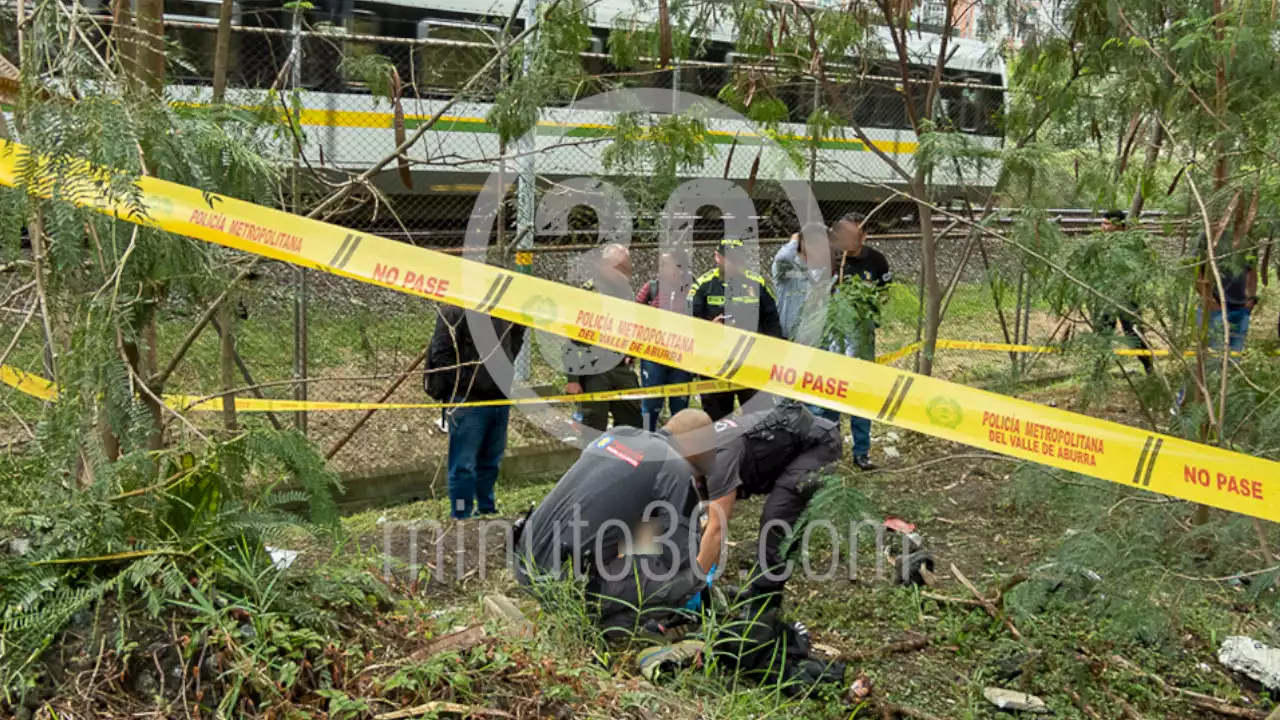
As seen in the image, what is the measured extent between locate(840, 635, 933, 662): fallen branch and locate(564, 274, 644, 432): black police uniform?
2.99 metres

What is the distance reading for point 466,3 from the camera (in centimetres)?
1313

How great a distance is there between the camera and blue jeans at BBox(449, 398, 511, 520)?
6645 millimetres

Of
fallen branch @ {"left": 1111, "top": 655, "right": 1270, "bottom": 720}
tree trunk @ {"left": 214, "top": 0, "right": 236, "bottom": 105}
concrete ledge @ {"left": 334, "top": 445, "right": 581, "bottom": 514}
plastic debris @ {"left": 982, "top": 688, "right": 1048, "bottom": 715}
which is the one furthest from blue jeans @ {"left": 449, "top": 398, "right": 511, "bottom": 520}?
fallen branch @ {"left": 1111, "top": 655, "right": 1270, "bottom": 720}

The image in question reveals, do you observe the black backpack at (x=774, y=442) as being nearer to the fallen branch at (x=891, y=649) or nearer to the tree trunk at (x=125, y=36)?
the fallen branch at (x=891, y=649)

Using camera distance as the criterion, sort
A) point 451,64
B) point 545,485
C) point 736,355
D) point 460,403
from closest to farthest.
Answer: point 736,355 < point 460,403 < point 545,485 < point 451,64

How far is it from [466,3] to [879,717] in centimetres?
1080

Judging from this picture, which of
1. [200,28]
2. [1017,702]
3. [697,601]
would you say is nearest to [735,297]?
[697,601]

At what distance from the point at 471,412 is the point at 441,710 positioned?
3986mm

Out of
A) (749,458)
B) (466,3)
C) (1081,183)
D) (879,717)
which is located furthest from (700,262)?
(879,717)

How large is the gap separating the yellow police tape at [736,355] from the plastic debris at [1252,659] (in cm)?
171

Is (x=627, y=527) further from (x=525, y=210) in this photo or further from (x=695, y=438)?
(x=525, y=210)

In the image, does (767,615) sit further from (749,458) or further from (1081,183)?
(1081,183)

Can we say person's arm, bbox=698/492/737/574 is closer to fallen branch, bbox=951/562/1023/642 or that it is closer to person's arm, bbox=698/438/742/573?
person's arm, bbox=698/438/742/573

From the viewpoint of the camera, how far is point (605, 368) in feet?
24.5
